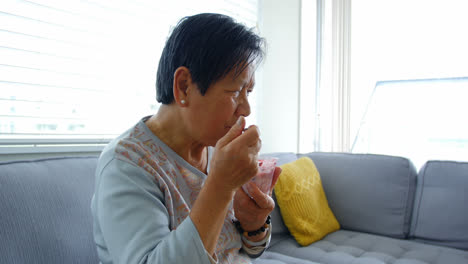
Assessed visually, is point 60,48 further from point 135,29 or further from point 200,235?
point 200,235

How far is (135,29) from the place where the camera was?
1.98 meters

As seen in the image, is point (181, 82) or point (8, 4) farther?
point (8, 4)

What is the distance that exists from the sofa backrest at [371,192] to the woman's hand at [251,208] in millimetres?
1054

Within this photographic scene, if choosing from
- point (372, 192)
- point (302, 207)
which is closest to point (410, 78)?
point (372, 192)

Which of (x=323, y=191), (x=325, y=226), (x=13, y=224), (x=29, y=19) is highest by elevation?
(x=29, y=19)

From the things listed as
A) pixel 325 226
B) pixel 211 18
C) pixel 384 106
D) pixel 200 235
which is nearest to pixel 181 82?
pixel 211 18

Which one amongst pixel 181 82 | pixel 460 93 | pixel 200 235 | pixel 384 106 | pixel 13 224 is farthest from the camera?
pixel 384 106

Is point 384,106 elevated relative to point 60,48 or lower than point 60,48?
lower

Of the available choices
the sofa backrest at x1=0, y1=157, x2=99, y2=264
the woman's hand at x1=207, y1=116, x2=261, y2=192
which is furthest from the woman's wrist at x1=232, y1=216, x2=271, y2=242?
the sofa backrest at x1=0, y1=157, x2=99, y2=264

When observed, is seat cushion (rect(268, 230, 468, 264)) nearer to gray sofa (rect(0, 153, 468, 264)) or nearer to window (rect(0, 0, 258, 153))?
gray sofa (rect(0, 153, 468, 264))

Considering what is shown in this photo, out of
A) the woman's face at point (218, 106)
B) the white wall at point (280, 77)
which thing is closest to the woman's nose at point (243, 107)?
the woman's face at point (218, 106)

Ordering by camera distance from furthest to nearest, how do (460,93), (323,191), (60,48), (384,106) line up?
(384,106), (460,93), (323,191), (60,48)

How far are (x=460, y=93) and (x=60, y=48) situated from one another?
3.21 meters

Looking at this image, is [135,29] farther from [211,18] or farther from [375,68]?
[375,68]
